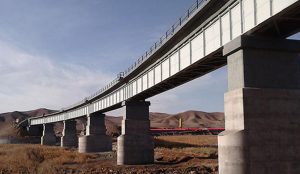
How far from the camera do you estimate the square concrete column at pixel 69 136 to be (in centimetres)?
9638

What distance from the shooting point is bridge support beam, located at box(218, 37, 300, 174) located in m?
18.9

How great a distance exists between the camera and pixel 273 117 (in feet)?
63.9

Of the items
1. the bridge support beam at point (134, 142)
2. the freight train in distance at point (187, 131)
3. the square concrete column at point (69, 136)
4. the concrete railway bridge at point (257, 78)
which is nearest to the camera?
the concrete railway bridge at point (257, 78)

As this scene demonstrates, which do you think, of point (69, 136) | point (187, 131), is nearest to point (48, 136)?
point (69, 136)

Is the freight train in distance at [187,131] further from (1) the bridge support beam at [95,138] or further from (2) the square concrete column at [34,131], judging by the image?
(1) the bridge support beam at [95,138]

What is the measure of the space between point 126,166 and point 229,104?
82.0ft

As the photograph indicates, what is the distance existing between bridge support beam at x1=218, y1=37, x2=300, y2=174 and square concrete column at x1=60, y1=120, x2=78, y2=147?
80.9 m

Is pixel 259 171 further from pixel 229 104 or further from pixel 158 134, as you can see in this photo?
pixel 158 134

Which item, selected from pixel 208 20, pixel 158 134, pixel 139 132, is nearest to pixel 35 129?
pixel 158 134

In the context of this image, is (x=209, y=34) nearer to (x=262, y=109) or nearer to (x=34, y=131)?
(x=262, y=109)

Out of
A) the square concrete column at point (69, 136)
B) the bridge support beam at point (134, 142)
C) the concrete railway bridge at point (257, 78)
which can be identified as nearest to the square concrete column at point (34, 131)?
the square concrete column at point (69, 136)

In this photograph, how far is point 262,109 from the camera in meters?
19.4

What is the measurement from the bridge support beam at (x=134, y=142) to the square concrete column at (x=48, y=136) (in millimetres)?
78393

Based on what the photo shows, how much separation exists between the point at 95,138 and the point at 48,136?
57.3 metres
